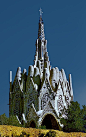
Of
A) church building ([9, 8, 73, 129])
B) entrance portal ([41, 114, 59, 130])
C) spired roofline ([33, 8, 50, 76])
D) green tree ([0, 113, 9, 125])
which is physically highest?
spired roofline ([33, 8, 50, 76])

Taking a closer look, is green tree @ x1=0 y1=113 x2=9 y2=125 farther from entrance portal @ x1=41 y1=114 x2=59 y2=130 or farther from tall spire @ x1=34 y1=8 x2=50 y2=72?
tall spire @ x1=34 y1=8 x2=50 y2=72

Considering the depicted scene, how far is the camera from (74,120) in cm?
2667

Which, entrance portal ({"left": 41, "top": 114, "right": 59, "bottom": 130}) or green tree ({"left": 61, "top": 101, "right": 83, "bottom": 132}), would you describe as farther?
entrance portal ({"left": 41, "top": 114, "right": 59, "bottom": 130})

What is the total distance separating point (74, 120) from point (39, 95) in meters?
5.47

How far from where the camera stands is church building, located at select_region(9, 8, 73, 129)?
29612mm

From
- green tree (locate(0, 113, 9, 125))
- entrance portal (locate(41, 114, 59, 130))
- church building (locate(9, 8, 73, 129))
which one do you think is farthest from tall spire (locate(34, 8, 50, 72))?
green tree (locate(0, 113, 9, 125))

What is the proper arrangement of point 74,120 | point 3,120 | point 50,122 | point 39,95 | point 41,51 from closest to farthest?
point 3,120
point 74,120
point 50,122
point 39,95
point 41,51

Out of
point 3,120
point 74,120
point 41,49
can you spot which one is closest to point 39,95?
point 74,120

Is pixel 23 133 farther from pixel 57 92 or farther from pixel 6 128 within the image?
pixel 57 92

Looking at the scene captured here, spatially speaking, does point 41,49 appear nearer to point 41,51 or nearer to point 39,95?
point 41,51

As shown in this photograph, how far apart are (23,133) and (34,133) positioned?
3.74 feet

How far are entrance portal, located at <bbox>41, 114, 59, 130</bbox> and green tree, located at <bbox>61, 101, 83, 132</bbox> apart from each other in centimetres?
233

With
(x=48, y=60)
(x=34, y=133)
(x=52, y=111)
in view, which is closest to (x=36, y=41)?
(x=48, y=60)

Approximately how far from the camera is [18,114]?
104 ft
